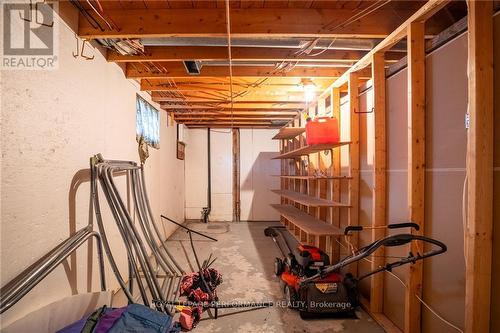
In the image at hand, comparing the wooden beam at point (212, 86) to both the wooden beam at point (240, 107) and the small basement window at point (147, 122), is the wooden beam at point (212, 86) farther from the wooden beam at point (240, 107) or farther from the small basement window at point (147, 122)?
the wooden beam at point (240, 107)

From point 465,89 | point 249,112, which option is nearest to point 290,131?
point 249,112

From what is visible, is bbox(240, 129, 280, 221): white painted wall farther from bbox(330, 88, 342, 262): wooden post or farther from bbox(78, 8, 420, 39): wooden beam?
bbox(78, 8, 420, 39): wooden beam

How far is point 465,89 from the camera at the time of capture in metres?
1.47

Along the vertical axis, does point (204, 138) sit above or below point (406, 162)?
above

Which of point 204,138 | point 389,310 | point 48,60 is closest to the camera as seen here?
point 48,60

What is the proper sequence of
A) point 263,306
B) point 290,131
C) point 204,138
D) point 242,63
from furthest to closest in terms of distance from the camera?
point 204,138
point 290,131
point 242,63
point 263,306

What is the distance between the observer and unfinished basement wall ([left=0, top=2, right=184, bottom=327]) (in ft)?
4.33

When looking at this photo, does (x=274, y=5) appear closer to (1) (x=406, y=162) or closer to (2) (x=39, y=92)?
(1) (x=406, y=162)

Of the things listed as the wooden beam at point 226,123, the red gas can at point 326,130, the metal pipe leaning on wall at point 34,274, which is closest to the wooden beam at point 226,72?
the red gas can at point 326,130

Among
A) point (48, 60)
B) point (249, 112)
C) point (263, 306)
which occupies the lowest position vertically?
point (263, 306)

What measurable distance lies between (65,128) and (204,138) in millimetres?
4595

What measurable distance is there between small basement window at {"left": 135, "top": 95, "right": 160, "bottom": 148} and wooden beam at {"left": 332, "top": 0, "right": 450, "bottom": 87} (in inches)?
104

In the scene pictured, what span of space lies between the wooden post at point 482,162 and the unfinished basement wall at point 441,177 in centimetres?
21

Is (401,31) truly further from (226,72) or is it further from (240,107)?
(240,107)
